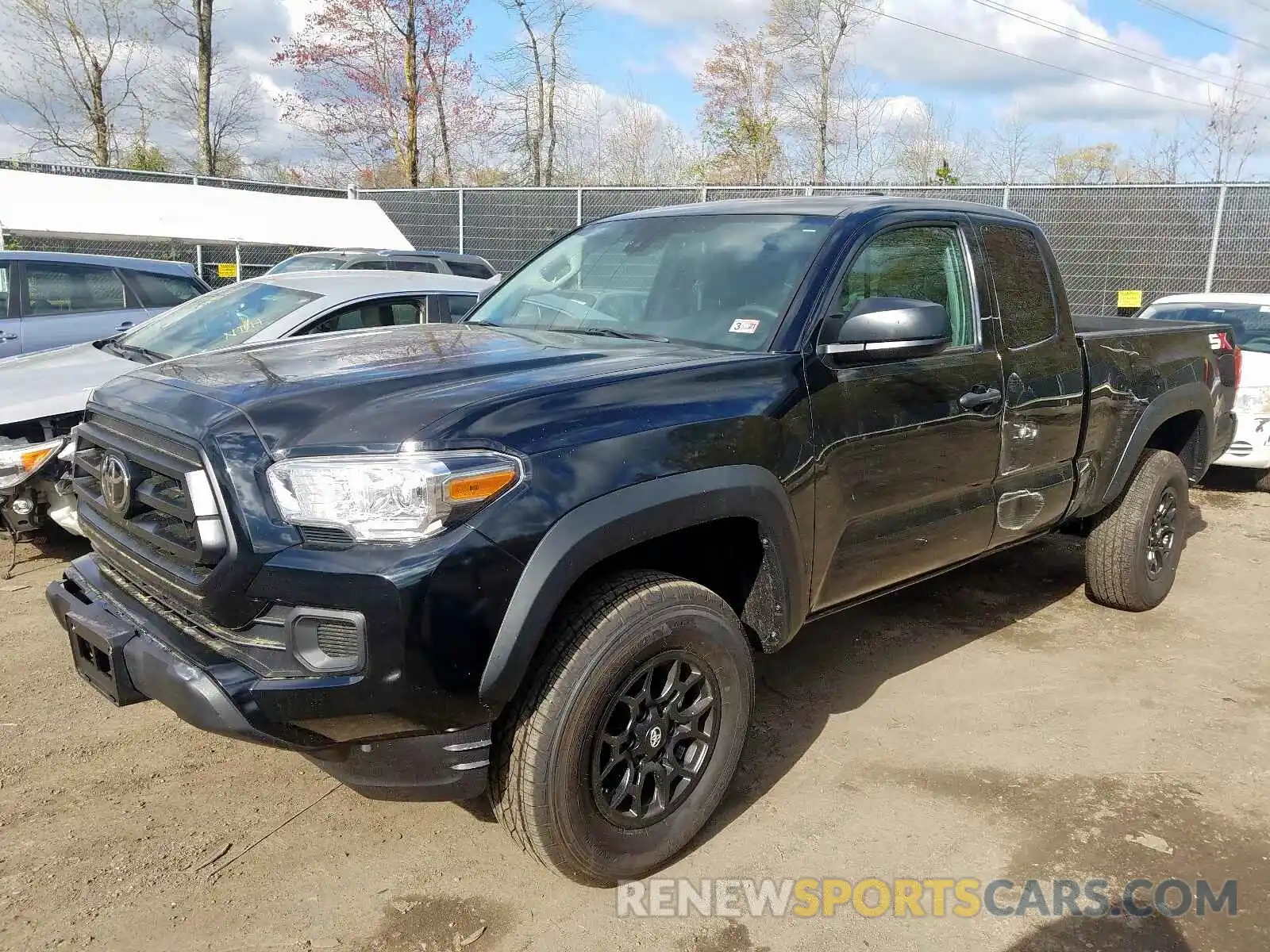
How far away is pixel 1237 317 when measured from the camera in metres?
8.47

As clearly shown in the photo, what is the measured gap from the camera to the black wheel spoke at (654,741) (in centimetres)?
266

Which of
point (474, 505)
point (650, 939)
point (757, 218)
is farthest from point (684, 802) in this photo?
point (757, 218)

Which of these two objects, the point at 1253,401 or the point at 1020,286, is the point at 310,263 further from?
the point at 1253,401

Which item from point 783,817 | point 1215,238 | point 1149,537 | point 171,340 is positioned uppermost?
point 1215,238

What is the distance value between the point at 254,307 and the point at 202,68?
21.6 m

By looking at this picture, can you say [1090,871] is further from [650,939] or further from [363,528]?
[363,528]

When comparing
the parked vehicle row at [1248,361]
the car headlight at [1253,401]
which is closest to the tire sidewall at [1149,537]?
the parked vehicle row at [1248,361]

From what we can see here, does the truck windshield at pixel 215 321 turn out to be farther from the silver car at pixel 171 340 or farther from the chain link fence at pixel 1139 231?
the chain link fence at pixel 1139 231

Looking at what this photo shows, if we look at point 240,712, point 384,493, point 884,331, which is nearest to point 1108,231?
point 884,331

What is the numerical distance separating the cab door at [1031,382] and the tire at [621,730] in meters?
1.63

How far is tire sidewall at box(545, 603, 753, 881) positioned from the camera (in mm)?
2486

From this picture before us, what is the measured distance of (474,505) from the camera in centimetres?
229

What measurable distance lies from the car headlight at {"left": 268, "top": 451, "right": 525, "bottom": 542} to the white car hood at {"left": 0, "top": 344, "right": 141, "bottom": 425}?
3.50 m

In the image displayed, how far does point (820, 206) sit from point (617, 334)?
910 mm
